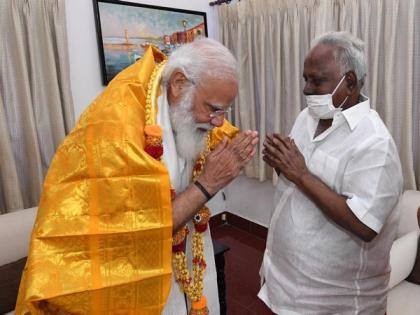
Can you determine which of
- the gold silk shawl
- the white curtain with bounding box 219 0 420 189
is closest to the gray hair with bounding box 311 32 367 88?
the gold silk shawl

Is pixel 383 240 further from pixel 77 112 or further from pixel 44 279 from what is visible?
pixel 77 112

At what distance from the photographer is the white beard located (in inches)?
40.0

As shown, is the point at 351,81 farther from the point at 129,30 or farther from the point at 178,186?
the point at 129,30

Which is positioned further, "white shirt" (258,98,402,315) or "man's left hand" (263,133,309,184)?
"man's left hand" (263,133,309,184)

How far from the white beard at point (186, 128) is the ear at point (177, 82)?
26mm

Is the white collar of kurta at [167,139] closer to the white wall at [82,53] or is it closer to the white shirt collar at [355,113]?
the white shirt collar at [355,113]

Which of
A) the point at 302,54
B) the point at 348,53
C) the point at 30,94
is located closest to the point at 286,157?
the point at 348,53

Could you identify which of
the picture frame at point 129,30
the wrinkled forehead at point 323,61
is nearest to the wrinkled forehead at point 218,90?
the wrinkled forehead at point 323,61

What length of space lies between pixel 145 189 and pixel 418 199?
1.85 m

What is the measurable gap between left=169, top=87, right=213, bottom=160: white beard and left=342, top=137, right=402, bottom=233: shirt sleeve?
51 centimetres

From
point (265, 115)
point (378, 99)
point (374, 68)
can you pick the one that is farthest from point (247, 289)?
point (374, 68)

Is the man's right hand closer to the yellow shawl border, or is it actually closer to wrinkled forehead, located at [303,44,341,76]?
the yellow shawl border

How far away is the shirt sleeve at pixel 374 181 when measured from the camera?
3.34ft

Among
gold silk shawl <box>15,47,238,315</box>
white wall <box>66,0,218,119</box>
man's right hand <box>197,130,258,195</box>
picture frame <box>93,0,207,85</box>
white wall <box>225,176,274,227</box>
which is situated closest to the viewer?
gold silk shawl <box>15,47,238,315</box>
